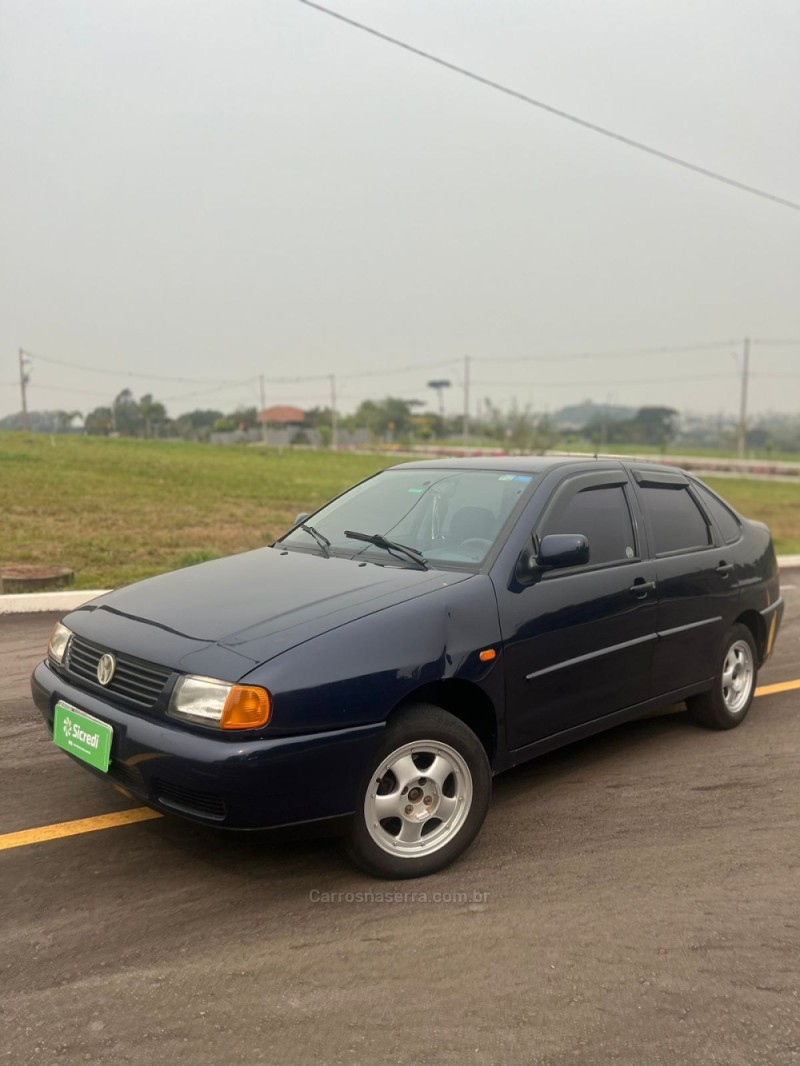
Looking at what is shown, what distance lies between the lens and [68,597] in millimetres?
7859

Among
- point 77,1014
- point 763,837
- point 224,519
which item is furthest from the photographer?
point 224,519

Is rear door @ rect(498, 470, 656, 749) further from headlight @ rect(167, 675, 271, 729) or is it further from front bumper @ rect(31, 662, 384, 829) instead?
headlight @ rect(167, 675, 271, 729)

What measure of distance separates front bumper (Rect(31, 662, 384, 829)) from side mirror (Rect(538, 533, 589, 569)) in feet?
3.80

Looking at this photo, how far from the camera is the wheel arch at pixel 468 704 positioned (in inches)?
134

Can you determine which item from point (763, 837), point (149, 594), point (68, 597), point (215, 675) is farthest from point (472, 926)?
point (68, 597)

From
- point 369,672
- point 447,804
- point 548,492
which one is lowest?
point 447,804

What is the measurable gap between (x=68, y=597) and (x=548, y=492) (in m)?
5.23

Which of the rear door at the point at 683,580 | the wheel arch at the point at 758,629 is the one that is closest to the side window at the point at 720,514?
the rear door at the point at 683,580

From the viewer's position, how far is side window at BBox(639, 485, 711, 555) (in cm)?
476

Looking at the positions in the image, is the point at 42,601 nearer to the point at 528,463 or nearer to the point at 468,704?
the point at 528,463

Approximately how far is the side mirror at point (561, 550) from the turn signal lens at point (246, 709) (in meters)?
1.46

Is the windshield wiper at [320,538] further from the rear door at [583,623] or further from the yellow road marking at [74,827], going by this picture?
the yellow road marking at [74,827]

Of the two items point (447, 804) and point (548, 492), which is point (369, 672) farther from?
point (548, 492)

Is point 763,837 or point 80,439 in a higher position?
point 80,439
